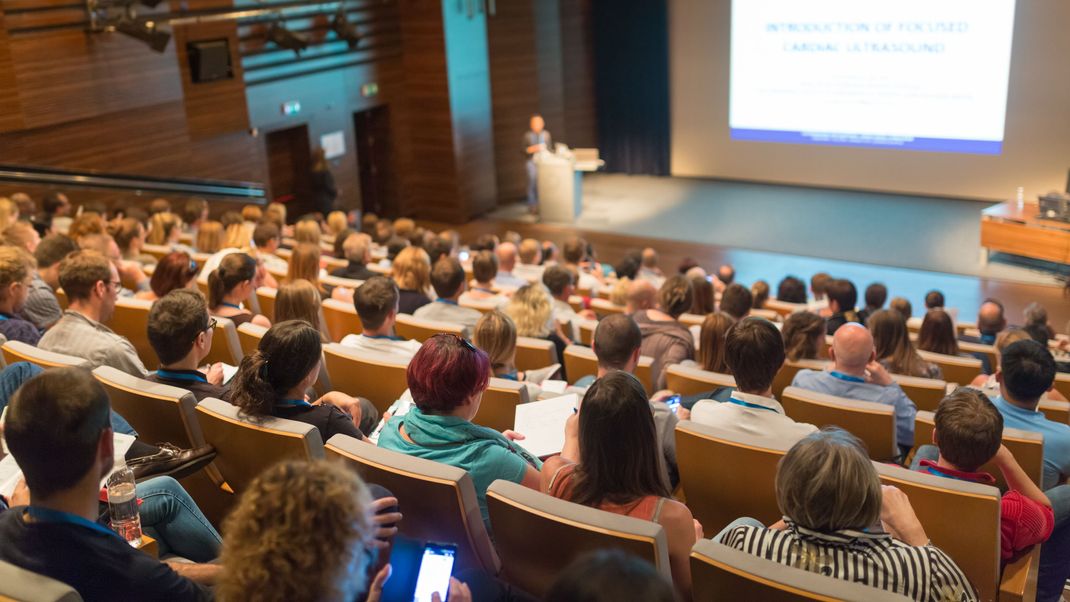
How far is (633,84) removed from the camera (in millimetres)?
15328

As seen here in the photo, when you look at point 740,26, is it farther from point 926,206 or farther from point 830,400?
point 830,400

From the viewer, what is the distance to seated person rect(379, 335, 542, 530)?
9.15 ft

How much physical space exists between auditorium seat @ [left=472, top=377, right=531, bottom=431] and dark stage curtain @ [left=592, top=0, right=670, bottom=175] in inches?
478

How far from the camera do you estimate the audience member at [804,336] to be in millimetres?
4914

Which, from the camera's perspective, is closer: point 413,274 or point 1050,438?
point 1050,438

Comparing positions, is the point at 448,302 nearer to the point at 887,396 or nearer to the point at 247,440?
the point at 887,396

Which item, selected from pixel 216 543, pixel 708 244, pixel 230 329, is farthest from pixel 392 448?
pixel 708 244

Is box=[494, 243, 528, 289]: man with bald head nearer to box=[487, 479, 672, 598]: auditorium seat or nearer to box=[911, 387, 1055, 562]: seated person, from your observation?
box=[911, 387, 1055, 562]: seated person

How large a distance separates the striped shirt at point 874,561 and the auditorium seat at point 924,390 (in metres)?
2.14

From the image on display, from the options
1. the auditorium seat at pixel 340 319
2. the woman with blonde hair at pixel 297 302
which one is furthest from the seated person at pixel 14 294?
the auditorium seat at pixel 340 319

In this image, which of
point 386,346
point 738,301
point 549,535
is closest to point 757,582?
point 549,535

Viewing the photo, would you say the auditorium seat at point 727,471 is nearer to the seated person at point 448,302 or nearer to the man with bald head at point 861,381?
the man with bald head at point 861,381

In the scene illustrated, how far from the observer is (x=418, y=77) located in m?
12.8

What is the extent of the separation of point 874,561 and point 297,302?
2.98m
